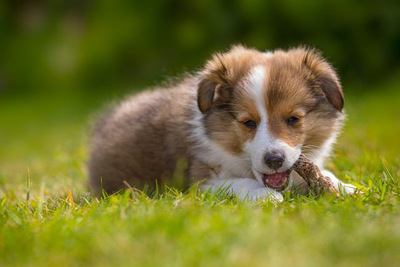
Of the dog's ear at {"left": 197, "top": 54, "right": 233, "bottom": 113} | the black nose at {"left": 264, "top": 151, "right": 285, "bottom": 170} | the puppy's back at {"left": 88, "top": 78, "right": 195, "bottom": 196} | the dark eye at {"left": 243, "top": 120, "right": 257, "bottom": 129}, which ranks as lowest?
the puppy's back at {"left": 88, "top": 78, "right": 195, "bottom": 196}

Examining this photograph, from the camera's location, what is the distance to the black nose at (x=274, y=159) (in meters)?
4.93

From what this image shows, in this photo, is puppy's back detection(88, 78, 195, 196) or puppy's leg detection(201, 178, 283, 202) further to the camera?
puppy's back detection(88, 78, 195, 196)

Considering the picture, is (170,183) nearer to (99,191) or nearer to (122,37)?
(99,191)

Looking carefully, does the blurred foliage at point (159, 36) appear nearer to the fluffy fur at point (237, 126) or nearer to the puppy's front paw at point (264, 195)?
the fluffy fur at point (237, 126)

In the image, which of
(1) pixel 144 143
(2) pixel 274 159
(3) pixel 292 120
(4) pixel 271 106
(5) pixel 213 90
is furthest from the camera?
(1) pixel 144 143

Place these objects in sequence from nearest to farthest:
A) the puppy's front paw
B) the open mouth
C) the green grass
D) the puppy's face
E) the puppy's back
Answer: the green grass → the puppy's front paw → the puppy's face → the open mouth → the puppy's back

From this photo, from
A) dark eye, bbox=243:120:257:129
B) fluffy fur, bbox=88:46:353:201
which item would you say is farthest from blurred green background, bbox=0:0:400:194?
dark eye, bbox=243:120:257:129

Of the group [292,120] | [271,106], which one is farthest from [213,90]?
[292,120]

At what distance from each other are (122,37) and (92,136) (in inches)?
394

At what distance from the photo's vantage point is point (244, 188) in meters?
5.18

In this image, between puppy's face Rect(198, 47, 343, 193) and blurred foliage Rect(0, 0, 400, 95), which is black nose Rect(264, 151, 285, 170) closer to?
puppy's face Rect(198, 47, 343, 193)

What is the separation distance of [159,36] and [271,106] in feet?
37.0

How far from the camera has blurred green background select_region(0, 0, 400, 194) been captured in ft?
43.1

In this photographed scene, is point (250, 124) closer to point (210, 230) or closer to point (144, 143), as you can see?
point (144, 143)
